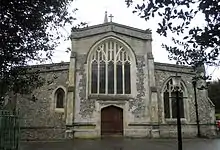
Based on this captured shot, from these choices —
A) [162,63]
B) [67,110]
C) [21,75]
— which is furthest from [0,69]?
[162,63]

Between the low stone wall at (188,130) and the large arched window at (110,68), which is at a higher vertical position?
→ the large arched window at (110,68)

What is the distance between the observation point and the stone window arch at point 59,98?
23.9 meters

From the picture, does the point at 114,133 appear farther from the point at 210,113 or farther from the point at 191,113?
the point at 210,113

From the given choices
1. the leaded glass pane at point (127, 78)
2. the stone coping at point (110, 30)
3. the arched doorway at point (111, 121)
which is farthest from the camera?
the stone coping at point (110, 30)

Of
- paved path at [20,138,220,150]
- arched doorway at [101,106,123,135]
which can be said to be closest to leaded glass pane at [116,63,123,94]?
arched doorway at [101,106,123,135]

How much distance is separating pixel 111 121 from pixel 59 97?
5152mm

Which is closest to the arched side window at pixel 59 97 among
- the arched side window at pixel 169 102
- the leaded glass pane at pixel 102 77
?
the leaded glass pane at pixel 102 77

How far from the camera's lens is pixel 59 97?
79.3ft

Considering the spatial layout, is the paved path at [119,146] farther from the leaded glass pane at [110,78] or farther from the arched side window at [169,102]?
the arched side window at [169,102]

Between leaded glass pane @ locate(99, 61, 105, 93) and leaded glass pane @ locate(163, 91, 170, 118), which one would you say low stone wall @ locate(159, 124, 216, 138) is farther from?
leaded glass pane @ locate(99, 61, 105, 93)

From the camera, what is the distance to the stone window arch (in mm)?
23875

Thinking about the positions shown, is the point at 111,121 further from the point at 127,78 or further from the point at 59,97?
the point at 59,97

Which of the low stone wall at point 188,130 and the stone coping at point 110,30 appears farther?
the stone coping at point 110,30

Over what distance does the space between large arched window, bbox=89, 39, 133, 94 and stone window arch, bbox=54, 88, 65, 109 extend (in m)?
2.75
